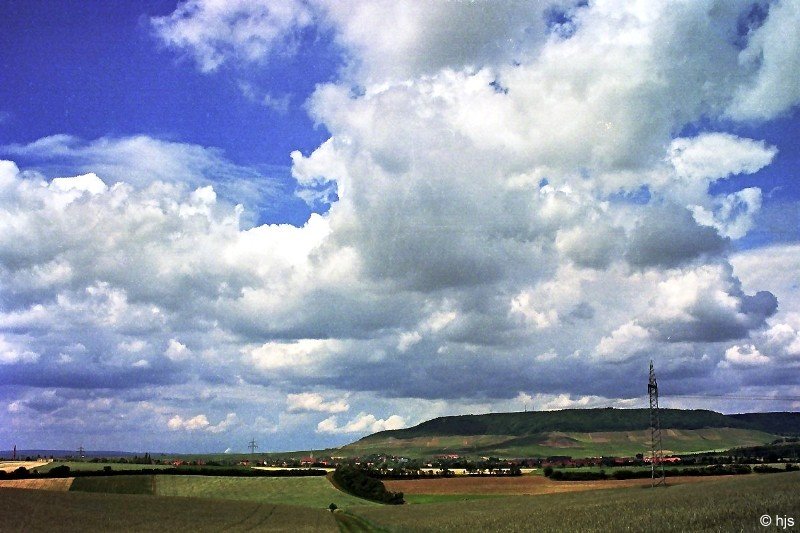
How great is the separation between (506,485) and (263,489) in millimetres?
49317

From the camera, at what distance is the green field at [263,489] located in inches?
4766

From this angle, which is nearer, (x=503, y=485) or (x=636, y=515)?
(x=636, y=515)

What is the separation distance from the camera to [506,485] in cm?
14725

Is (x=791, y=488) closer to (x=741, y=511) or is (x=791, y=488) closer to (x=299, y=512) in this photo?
(x=741, y=511)

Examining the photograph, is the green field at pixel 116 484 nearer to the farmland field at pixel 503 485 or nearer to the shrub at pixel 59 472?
the shrub at pixel 59 472

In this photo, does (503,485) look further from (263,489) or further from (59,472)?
(59,472)

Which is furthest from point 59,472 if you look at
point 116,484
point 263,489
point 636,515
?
point 636,515

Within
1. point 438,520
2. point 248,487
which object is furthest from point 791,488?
point 248,487

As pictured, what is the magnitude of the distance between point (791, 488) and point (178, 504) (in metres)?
71.9

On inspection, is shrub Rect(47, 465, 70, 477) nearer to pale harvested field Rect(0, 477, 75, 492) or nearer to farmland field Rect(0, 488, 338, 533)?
pale harvested field Rect(0, 477, 75, 492)

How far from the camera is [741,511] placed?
53.1 meters

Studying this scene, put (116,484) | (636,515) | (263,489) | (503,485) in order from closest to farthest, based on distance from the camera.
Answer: (636,515) < (263,489) < (116,484) < (503,485)

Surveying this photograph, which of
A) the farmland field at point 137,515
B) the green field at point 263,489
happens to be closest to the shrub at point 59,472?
the green field at point 263,489

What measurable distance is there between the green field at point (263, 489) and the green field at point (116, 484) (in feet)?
6.86
